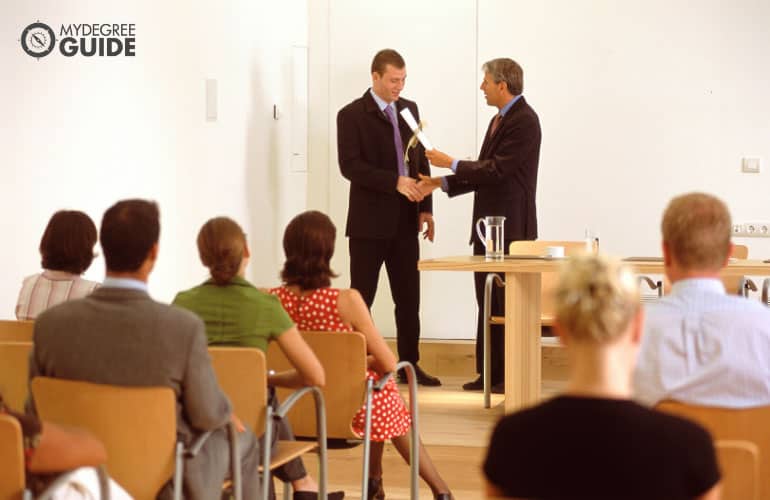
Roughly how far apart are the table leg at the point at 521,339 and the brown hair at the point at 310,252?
1.40 metres

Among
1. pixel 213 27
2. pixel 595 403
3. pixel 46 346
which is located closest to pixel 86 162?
pixel 213 27

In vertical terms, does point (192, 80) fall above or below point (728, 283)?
above

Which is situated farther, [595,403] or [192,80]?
[192,80]

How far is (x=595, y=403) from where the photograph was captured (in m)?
1.65

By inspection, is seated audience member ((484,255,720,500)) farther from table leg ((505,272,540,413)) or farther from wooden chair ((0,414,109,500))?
table leg ((505,272,540,413))

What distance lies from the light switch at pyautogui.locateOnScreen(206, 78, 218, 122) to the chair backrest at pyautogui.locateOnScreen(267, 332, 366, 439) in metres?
3.09

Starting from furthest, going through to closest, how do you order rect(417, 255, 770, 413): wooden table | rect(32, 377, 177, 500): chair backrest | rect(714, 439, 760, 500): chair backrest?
rect(417, 255, 770, 413): wooden table → rect(32, 377, 177, 500): chair backrest → rect(714, 439, 760, 500): chair backrest

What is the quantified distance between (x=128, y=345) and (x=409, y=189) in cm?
392

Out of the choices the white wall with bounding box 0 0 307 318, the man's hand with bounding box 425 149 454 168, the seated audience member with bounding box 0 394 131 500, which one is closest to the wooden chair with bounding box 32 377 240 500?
the seated audience member with bounding box 0 394 131 500

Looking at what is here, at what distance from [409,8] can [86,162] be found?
2.46m

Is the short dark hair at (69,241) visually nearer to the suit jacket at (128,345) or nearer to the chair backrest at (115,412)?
the suit jacket at (128,345)

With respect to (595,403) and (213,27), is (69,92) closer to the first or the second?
(213,27)

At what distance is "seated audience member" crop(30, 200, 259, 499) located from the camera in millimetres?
2664

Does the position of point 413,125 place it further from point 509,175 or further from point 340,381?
point 340,381
